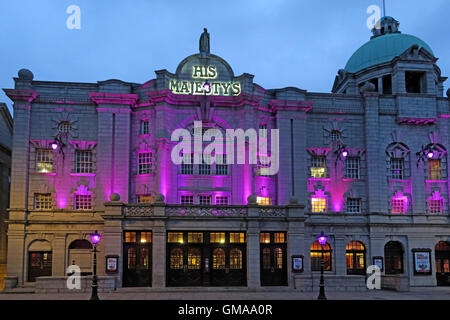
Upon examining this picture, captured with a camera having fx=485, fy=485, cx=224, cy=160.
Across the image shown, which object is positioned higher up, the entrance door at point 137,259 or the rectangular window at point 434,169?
the rectangular window at point 434,169

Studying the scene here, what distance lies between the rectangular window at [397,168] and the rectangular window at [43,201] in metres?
30.6

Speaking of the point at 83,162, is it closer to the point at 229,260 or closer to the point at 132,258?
the point at 132,258

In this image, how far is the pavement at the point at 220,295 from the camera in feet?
102

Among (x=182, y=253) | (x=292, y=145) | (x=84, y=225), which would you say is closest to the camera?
(x=182, y=253)

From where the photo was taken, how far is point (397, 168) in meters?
45.0

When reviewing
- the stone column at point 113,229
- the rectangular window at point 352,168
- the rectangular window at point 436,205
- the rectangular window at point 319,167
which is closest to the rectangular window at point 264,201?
the rectangular window at point 319,167

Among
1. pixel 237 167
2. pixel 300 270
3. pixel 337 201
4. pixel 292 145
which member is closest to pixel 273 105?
pixel 292 145

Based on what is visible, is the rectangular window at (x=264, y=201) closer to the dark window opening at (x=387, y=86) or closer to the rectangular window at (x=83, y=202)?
the rectangular window at (x=83, y=202)

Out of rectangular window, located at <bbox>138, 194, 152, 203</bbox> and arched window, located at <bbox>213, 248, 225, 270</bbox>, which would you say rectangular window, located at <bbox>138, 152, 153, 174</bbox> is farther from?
arched window, located at <bbox>213, 248, 225, 270</bbox>

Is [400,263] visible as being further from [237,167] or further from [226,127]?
[226,127]

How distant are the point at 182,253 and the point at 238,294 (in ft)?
18.4

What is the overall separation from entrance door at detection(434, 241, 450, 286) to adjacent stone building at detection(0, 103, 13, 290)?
39937 mm

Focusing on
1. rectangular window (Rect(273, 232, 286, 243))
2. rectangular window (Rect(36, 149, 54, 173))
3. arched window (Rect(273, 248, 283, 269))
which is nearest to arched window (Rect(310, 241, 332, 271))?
rectangular window (Rect(273, 232, 286, 243))

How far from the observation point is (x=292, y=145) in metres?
43.4
